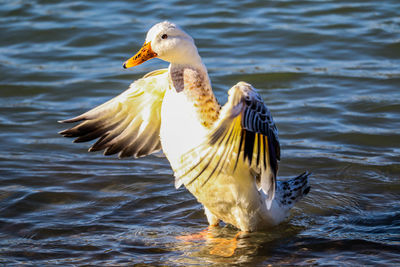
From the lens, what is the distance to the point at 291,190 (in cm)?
631

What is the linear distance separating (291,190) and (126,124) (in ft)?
5.61

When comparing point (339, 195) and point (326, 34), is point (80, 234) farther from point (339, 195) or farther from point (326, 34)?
point (326, 34)

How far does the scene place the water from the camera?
6004 millimetres

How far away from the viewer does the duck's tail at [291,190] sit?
6221mm

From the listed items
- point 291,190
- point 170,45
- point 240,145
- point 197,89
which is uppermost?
point 170,45

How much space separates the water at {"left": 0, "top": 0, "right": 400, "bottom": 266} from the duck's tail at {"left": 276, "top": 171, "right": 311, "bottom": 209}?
283mm

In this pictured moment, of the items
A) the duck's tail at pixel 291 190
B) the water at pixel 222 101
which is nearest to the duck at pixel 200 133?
the duck's tail at pixel 291 190

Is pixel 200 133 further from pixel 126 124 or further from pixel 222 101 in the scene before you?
pixel 222 101

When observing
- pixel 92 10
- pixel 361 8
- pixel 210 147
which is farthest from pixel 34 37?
pixel 210 147

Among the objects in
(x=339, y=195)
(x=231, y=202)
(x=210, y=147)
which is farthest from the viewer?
(x=339, y=195)

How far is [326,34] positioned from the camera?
12.3 metres

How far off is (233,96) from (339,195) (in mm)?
2743

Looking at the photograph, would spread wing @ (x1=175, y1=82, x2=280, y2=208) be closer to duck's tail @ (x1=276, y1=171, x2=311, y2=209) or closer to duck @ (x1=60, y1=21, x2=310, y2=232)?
duck @ (x1=60, y1=21, x2=310, y2=232)

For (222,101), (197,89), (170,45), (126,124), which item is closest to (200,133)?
(197,89)
